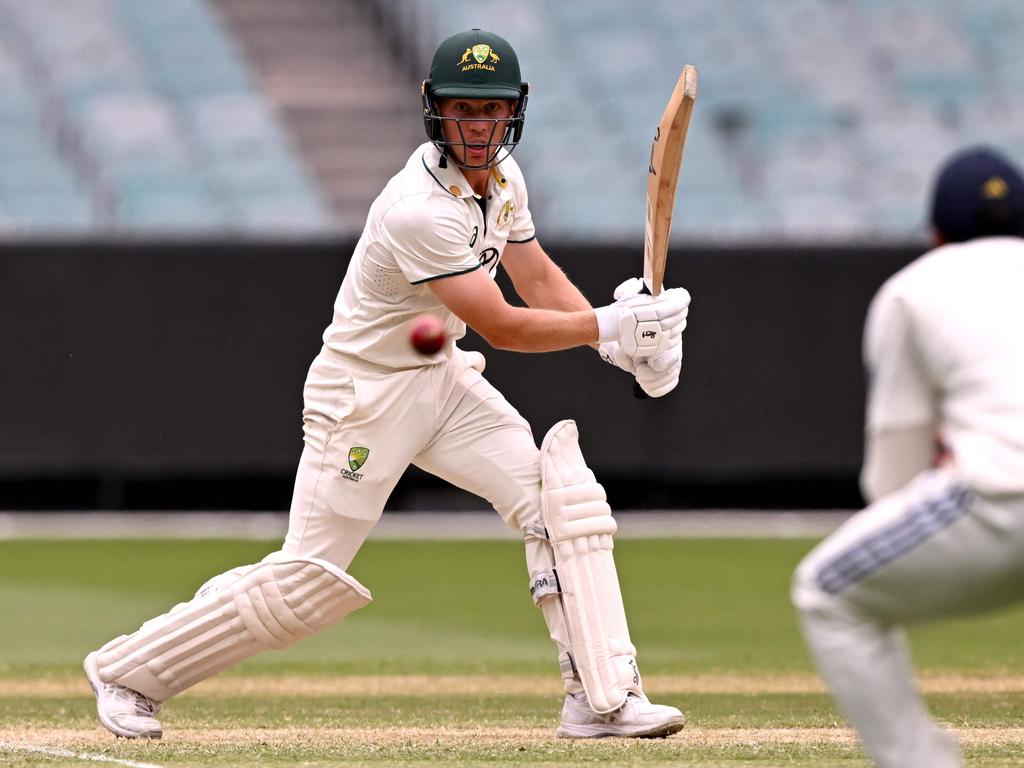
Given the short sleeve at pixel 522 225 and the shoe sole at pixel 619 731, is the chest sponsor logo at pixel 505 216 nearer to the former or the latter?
the short sleeve at pixel 522 225

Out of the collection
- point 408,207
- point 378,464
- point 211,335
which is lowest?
point 211,335

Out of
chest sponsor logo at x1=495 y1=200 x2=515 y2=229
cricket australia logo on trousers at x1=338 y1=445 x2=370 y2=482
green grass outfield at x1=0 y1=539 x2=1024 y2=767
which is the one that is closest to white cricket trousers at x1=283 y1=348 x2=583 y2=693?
cricket australia logo on trousers at x1=338 y1=445 x2=370 y2=482

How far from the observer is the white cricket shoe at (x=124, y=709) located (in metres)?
5.12

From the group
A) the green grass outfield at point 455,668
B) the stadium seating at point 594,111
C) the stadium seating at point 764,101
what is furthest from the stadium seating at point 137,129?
the green grass outfield at point 455,668

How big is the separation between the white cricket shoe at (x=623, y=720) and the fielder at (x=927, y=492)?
1.76 meters

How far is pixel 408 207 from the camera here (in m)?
5.00

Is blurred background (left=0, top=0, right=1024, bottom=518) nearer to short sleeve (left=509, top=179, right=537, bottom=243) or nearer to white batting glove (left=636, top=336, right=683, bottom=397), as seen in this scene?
short sleeve (left=509, top=179, right=537, bottom=243)

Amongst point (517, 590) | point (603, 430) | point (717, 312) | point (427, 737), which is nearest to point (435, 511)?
point (603, 430)

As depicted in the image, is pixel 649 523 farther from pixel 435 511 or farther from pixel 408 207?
pixel 408 207

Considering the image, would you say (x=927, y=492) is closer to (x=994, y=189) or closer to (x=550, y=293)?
(x=994, y=189)

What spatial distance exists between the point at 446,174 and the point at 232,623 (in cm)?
132

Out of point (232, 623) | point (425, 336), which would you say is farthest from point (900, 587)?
point (232, 623)

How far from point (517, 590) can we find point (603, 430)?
2.59m

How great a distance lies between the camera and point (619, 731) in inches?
198
